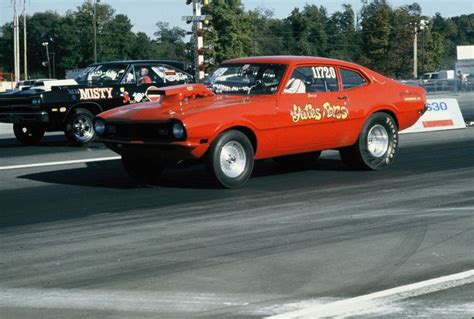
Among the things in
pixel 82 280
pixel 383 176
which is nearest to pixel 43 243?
pixel 82 280

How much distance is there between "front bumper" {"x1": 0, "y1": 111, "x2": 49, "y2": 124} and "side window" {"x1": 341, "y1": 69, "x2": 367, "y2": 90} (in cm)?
678

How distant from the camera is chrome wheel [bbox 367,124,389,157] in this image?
10.9 metres

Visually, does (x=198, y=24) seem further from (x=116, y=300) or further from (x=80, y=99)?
(x=116, y=300)

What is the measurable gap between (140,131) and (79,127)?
21.6 ft

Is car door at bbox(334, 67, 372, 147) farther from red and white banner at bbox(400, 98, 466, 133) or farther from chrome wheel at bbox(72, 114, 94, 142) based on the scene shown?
red and white banner at bbox(400, 98, 466, 133)

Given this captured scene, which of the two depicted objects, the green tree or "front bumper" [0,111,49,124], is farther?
the green tree

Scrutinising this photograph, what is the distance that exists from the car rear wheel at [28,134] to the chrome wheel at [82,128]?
1100 mm

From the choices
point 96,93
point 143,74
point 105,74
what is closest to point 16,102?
point 96,93

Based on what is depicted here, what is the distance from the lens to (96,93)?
A: 15578mm

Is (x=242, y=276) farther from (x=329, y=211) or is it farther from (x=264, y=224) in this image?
(x=329, y=211)

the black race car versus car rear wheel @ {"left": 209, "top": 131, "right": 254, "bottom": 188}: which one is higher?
the black race car

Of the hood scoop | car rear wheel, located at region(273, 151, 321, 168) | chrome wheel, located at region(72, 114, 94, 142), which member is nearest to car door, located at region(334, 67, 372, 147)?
car rear wheel, located at region(273, 151, 321, 168)

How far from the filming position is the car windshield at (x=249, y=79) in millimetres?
9891

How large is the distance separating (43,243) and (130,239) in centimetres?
73
